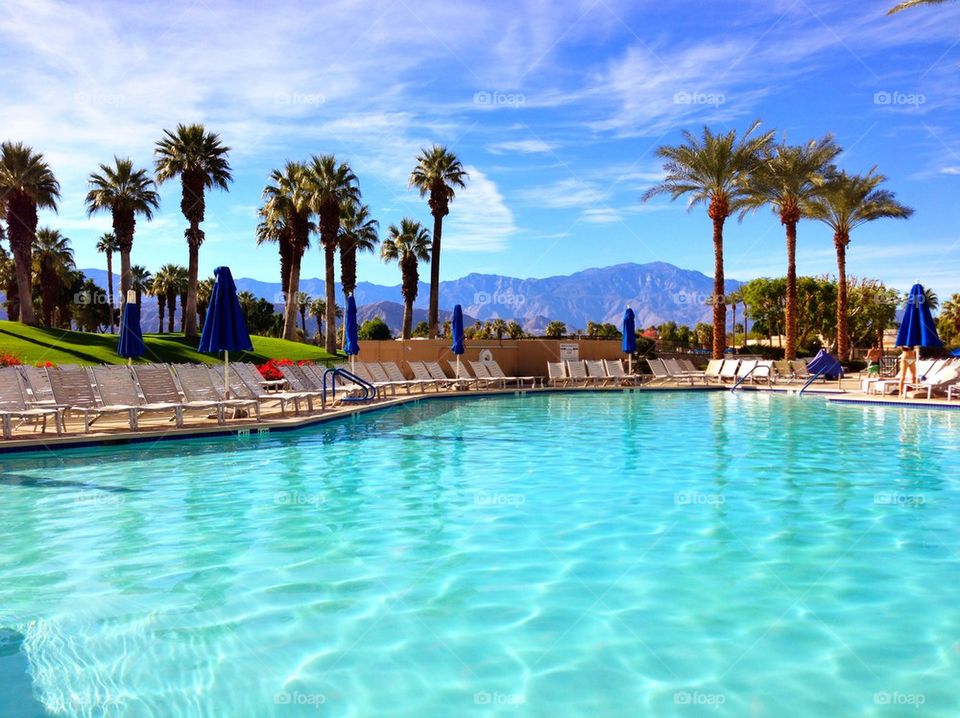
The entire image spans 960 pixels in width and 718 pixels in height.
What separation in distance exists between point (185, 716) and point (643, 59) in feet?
48.7

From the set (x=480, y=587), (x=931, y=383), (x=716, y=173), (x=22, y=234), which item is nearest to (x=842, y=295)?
(x=716, y=173)

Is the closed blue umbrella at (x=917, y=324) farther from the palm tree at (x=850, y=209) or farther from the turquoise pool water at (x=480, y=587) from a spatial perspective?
the palm tree at (x=850, y=209)

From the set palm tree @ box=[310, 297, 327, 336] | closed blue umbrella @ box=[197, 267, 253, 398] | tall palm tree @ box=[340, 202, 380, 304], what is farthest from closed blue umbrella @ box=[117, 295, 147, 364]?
palm tree @ box=[310, 297, 327, 336]

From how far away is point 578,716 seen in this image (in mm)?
3402

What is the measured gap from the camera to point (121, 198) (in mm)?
39719

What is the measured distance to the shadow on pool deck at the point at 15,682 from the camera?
3.33 meters

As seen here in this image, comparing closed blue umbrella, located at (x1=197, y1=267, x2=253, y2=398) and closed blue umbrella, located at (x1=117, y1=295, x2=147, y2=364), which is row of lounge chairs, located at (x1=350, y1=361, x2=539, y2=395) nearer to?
closed blue umbrella, located at (x1=117, y1=295, x2=147, y2=364)

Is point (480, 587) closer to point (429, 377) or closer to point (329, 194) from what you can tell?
point (429, 377)

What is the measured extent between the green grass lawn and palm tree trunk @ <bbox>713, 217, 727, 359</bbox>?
1726 centimetres

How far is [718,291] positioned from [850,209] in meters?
9.87

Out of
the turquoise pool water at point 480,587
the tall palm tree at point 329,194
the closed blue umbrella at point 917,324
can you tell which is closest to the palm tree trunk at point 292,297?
the tall palm tree at point 329,194

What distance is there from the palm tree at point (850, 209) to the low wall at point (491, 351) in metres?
14.2

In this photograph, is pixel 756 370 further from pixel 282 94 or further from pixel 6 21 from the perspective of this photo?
pixel 6 21

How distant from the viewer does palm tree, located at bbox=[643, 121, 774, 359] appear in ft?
94.9
